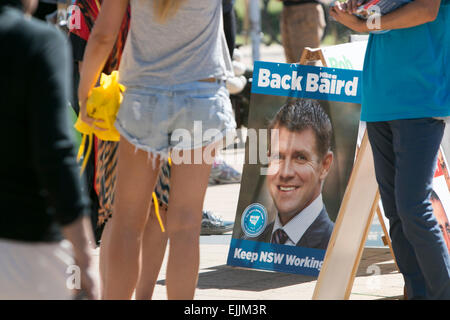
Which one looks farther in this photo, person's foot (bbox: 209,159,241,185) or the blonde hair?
person's foot (bbox: 209,159,241,185)

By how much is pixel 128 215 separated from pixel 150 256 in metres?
0.52

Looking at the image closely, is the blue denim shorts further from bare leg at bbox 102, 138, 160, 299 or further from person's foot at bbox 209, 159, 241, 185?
person's foot at bbox 209, 159, 241, 185

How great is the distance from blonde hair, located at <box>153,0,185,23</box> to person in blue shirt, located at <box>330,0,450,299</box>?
0.94 meters

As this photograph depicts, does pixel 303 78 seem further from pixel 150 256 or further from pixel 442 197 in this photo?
pixel 150 256

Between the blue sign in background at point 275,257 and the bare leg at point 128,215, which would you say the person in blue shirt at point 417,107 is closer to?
the bare leg at point 128,215

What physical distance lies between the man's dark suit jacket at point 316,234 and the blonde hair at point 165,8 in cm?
209

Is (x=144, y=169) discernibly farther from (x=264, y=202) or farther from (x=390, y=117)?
(x=264, y=202)

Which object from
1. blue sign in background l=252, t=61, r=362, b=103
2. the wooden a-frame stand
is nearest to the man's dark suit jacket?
blue sign in background l=252, t=61, r=362, b=103

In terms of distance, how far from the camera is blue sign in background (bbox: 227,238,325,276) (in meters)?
4.92

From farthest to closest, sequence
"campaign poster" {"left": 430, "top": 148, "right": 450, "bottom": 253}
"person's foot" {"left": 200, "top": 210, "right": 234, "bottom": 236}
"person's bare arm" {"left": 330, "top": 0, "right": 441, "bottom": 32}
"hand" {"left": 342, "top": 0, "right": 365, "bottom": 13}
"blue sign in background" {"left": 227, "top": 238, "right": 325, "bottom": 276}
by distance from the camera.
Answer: "person's foot" {"left": 200, "top": 210, "right": 234, "bottom": 236} < "blue sign in background" {"left": 227, "top": 238, "right": 325, "bottom": 276} < "campaign poster" {"left": 430, "top": 148, "right": 450, "bottom": 253} < "hand" {"left": 342, "top": 0, "right": 365, "bottom": 13} < "person's bare arm" {"left": 330, "top": 0, "right": 441, "bottom": 32}

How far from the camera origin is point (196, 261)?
3365 mm

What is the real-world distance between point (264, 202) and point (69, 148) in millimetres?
3047

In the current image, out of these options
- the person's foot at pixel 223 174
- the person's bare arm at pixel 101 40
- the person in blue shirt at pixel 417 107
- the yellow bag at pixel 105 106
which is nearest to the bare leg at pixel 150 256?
the yellow bag at pixel 105 106
